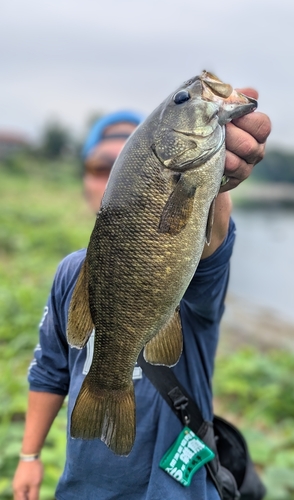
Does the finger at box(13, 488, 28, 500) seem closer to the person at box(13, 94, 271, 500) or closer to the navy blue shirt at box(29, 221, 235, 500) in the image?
the person at box(13, 94, 271, 500)

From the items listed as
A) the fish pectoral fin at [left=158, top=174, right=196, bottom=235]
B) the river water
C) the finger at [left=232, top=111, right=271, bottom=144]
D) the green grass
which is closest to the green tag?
the fish pectoral fin at [left=158, top=174, right=196, bottom=235]

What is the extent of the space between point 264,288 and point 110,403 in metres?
12.0

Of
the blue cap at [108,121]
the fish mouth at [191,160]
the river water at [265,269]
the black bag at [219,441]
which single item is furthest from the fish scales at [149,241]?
the river water at [265,269]

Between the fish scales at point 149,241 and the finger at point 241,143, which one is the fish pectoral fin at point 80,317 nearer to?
the fish scales at point 149,241

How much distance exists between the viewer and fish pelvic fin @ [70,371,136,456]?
153cm

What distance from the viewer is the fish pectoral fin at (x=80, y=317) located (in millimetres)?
1503

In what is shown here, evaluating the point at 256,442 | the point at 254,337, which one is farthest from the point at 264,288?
the point at 256,442

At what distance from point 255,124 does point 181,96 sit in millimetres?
247

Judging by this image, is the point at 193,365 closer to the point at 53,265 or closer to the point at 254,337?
the point at 254,337

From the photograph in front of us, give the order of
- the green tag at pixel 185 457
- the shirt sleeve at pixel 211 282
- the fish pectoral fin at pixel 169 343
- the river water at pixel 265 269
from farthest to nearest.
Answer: the river water at pixel 265 269, the green tag at pixel 185 457, the shirt sleeve at pixel 211 282, the fish pectoral fin at pixel 169 343

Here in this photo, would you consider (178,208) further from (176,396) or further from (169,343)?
(176,396)

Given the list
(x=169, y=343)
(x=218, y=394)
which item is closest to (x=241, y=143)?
(x=169, y=343)

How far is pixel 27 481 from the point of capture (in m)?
2.12

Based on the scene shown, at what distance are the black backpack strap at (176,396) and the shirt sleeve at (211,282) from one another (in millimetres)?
274
